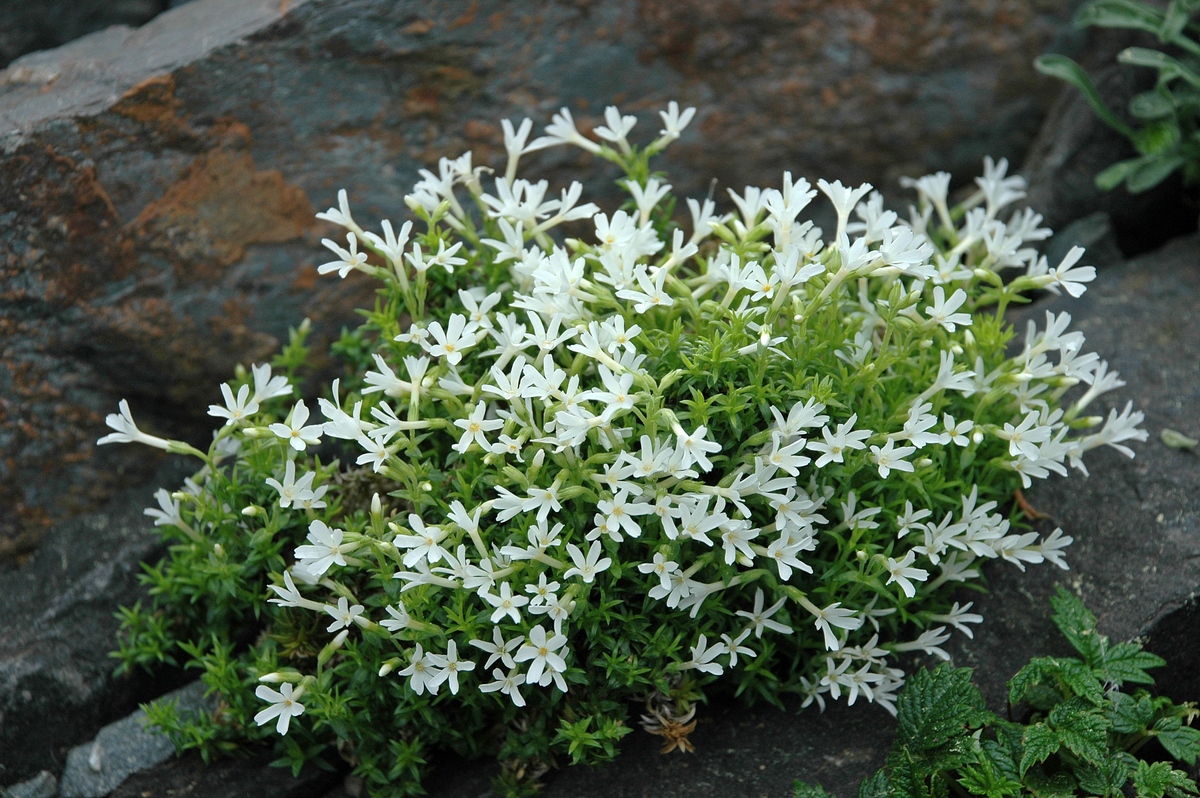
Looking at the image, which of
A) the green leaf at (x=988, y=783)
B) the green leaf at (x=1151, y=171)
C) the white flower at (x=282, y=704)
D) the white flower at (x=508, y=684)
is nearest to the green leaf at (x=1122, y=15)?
the green leaf at (x=1151, y=171)

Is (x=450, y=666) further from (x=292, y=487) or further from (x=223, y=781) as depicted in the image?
(x=223, y=781)

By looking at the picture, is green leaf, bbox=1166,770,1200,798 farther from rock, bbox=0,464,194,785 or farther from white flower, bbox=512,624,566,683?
rock, bbox=0,464,194,785

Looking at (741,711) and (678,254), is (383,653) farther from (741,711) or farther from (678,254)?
(678,254)

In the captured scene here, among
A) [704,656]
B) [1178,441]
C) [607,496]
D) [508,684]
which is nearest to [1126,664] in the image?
[1178,441]

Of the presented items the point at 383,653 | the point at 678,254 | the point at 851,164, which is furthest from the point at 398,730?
the point at 851,164

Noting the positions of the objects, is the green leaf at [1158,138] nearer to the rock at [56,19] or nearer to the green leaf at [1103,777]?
the green leaf at [1103,777]

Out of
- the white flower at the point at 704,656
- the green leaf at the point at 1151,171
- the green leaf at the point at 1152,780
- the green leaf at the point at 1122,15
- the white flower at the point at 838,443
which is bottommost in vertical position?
the green leaf at the point at 1152,780

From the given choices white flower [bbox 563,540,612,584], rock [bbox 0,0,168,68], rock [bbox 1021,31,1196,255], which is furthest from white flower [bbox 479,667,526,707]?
rock [bbox 0,0,168,68]
